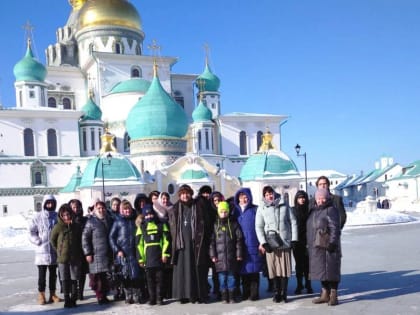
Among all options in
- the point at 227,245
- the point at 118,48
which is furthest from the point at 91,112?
the point at 227,245

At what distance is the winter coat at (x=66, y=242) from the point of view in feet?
20.4

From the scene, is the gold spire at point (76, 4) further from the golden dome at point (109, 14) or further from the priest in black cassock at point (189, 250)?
the priest in black cassock at point (189, 250)

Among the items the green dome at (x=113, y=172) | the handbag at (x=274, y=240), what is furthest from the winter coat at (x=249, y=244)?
the green dome at (x=113, y=172)

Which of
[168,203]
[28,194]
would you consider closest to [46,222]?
[168,203]

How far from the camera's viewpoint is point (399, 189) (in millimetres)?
40969

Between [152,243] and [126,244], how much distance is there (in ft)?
1.37

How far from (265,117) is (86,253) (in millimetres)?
28228

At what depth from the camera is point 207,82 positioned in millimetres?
35156

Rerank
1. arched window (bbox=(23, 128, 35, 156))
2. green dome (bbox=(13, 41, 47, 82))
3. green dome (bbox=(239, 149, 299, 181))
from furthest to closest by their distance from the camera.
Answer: green dome (bbox=(13, 41, 47, 82)) → arched window (bbox=(23, 128, 35, 156)) → green dome (bbox=(239, 149, 299, 181))

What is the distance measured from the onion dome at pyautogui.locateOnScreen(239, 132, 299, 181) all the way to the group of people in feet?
56.9

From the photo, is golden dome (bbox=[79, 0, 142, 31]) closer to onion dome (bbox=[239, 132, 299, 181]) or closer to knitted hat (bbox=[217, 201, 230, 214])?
onion dome (bbox=[239, 132, 299, 181])

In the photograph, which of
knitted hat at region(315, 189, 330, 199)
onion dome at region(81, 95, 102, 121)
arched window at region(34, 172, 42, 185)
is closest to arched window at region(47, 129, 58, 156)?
arched window at region(34, 172, 42, 185)

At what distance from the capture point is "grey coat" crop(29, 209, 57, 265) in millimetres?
6582

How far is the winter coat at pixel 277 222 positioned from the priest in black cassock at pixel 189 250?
738mm
